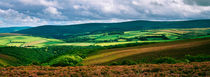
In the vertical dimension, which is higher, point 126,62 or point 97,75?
point 97,75

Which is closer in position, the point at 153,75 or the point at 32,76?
the point at 153,75

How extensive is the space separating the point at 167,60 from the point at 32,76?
888 inches

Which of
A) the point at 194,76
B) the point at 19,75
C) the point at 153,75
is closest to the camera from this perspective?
the point at 194,76

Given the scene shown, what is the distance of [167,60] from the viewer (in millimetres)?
30875

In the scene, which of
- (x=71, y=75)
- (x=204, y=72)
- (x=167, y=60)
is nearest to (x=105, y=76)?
(x=71, y=75)

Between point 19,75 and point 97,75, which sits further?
point 19,75

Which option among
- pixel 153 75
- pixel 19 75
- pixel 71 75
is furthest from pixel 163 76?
pixel 19 75

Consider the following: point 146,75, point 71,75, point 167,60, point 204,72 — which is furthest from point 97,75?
point 167,60

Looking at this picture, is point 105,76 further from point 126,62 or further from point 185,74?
point 126,62

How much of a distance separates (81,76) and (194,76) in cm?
1119

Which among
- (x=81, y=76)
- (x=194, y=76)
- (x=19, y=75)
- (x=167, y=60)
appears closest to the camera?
(x=194, y=76)

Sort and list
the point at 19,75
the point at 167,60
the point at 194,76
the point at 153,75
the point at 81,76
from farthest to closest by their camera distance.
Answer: the point at 167,60
the point at 19,75
the point at 81,76
the point at 153,75
the point at 194,76

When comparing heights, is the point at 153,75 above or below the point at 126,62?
above

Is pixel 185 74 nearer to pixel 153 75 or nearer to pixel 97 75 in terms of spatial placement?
pixel 153 75
